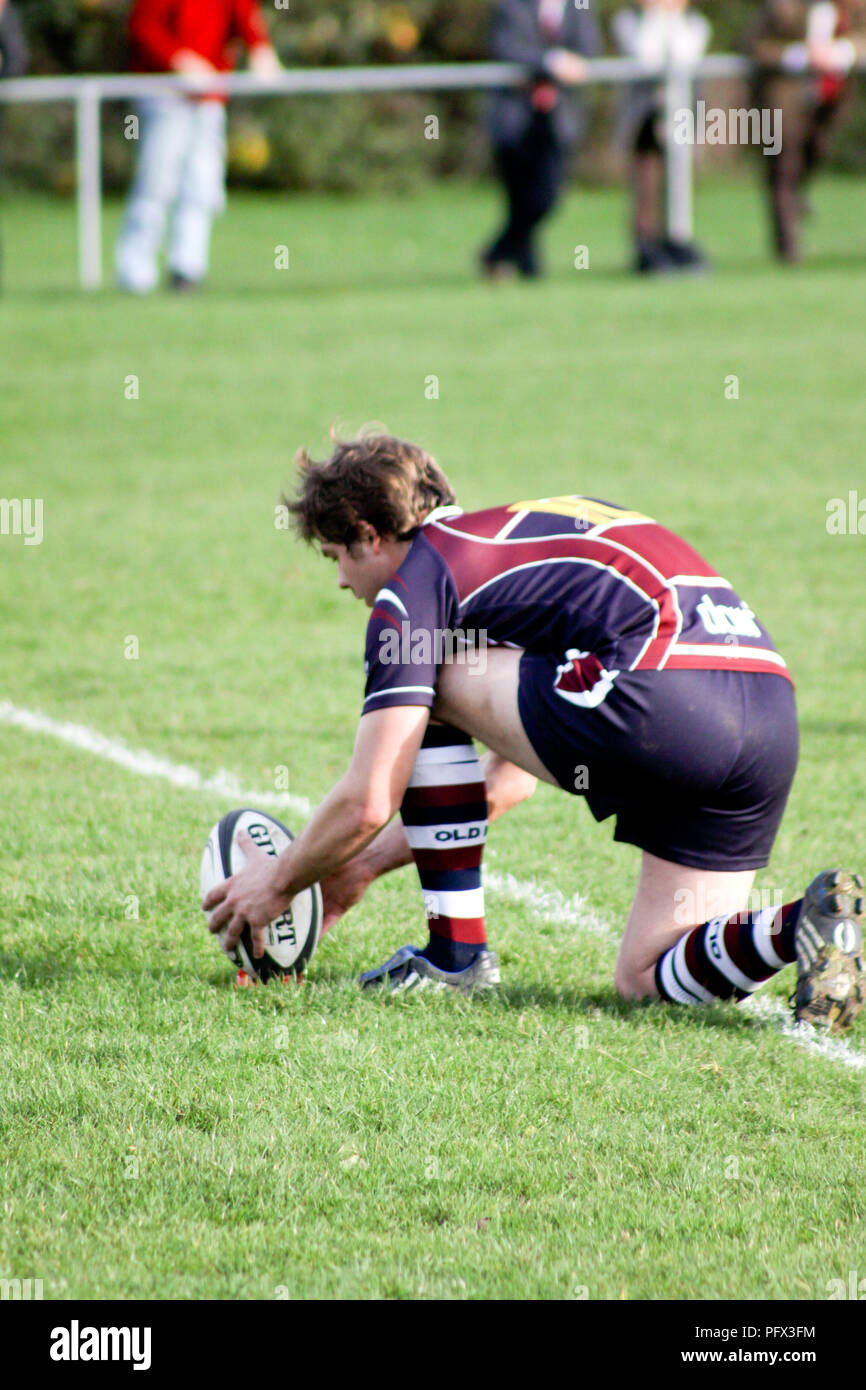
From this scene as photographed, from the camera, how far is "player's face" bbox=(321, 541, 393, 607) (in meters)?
4.22

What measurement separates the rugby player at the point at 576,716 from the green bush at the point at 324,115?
70.7 ft

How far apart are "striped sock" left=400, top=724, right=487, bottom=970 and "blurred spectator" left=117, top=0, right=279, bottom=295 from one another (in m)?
11.4

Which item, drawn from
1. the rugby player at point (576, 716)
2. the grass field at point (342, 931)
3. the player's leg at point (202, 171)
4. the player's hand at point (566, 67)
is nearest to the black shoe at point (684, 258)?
the player's hand at point (566, 67)

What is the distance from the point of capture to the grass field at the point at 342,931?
10.8ft

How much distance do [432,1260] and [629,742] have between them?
51.6 inches

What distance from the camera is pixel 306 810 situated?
5730 mm

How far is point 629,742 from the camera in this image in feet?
13.1

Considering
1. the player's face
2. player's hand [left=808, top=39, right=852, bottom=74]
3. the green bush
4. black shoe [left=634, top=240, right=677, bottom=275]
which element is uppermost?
the green bush

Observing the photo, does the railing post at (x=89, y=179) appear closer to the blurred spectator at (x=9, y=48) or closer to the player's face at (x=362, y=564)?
the blurred spectator at (x=9, y=48)

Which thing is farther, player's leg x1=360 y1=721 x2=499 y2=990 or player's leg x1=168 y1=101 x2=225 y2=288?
player's leg x1=168 y1=101 x2=225 y2=288

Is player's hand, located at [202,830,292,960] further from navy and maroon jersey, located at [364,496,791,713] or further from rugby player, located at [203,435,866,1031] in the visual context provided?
navy and maroon jersey, located at [364,496,791,713]

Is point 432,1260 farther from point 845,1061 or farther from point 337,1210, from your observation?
point 845,1061

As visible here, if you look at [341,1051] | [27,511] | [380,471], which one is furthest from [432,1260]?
[27,511]

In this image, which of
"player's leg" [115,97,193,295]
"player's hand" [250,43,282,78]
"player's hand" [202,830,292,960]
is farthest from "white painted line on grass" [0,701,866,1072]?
"player's hand" [250,43,282,78]
